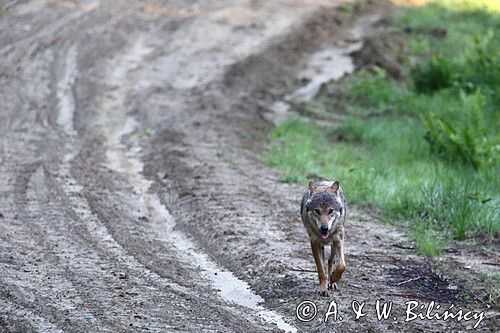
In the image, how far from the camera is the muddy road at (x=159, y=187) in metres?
8.77

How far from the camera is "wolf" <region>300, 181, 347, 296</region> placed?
893cm

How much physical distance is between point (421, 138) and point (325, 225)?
843 centimetres

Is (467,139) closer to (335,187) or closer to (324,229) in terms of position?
(335,187)

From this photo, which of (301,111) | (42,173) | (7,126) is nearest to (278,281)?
(42,173)

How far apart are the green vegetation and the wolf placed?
6.44 ft

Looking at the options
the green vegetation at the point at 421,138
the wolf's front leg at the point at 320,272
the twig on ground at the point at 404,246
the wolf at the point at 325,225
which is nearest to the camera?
the wolf at the point at 325,225

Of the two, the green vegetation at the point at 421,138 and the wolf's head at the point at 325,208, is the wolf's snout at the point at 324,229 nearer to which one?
the wolf's head at the point at 325,208

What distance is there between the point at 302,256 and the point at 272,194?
280 centimetres

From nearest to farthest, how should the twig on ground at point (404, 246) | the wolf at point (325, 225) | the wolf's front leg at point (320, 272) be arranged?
the wolf at point (325, 225)
the wolf's front leg at point (320, 272)
the twig on ground at point (404, 246)

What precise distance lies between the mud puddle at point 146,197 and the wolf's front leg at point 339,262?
756 millimetres

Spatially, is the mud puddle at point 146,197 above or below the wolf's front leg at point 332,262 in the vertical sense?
below

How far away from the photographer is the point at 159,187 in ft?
44.0

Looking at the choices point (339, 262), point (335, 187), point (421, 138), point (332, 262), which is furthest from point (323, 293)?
point (421, 138)

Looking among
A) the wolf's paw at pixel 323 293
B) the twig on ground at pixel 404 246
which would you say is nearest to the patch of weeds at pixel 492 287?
the twig on ground at pixel 404 246
